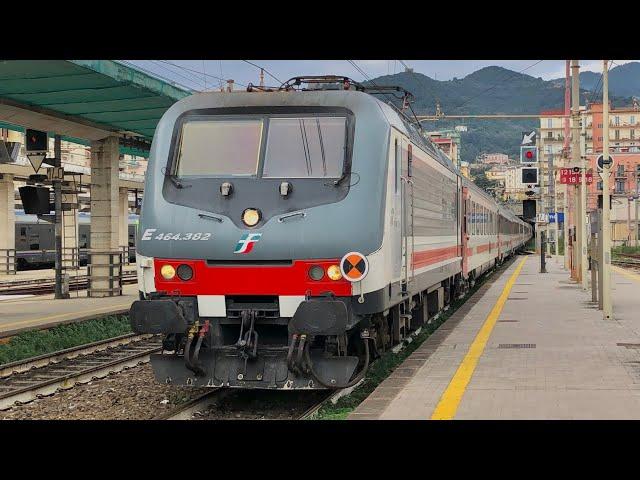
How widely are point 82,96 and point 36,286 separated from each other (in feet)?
43.9

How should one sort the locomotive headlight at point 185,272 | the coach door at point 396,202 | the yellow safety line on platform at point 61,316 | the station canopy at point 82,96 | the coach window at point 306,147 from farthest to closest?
the yellow safety line on platform at point 61,316
the station canopy at point 82,96
the coach door at point 396,202
the coach window at point 306,147
the locomotive headlight at point 185,272

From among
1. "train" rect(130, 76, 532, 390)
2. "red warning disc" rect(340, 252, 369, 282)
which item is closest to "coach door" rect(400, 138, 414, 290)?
"train" rect(130, 76, 532, 390)

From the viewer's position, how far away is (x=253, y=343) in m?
8.70

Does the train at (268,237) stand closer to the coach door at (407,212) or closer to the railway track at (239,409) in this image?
the railway track at (239,409)

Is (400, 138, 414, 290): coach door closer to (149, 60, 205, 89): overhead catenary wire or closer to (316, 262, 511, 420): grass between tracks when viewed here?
(316, 262, 511, 420): grass between tracks

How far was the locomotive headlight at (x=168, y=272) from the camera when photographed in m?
9.04

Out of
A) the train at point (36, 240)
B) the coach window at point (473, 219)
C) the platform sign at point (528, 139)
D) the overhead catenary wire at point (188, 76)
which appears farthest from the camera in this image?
the train at point (36, 240)

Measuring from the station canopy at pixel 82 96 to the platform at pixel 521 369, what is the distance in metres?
6.79

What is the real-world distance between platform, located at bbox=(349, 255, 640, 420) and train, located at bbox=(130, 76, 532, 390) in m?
0.85

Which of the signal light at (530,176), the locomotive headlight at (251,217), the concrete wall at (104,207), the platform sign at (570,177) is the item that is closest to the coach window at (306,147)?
the locomotive headlight at (251,217)

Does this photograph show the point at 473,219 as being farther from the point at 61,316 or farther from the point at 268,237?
the point at 268,237
